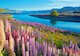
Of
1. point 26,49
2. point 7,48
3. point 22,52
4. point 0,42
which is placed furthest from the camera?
point 26,49

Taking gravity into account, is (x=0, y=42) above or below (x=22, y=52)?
above

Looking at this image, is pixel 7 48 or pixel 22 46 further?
pixel 22 46

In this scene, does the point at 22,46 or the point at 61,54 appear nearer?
the point at 22,46

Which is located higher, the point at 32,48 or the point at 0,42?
the point at 0,42

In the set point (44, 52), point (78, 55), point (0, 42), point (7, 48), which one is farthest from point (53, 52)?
point (0, 42)

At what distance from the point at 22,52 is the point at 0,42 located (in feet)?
9.11

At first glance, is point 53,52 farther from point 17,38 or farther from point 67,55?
point 17,38

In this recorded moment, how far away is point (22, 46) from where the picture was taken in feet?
24.1

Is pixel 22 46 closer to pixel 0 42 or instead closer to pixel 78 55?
pixel 78 55

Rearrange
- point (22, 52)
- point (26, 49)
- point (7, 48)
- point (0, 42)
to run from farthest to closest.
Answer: point (26, 49) < point (22, 52) < point (7, 48) < point (0, 42)

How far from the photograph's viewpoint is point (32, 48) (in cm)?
764

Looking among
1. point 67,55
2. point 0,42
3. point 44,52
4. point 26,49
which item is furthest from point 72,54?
point 0,42

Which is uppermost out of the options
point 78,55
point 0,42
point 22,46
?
point 0,42

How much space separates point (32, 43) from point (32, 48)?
0.43 meters
